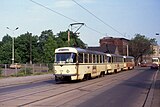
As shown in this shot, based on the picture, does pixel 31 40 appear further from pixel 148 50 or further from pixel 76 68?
pixel 76 68

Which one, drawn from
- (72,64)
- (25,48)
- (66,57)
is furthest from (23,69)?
(25,48)

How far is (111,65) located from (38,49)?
7947cm

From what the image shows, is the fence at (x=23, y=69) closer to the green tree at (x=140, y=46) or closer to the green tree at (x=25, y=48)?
the green tree at (x=25, y=48)

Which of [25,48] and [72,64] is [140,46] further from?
[72,64]

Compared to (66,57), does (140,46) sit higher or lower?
higher

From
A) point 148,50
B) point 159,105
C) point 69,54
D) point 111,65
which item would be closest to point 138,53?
point 148,50

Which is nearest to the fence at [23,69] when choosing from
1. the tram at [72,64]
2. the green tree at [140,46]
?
the tram at [72,64]

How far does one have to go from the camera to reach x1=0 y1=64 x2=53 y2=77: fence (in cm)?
3878

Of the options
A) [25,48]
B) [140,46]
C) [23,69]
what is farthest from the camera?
[140,46]

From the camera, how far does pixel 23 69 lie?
44.0 metres

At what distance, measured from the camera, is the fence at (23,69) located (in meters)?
38.8

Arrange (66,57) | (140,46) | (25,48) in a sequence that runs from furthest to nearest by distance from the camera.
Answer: (140,46) < (25,48) < (66,57)

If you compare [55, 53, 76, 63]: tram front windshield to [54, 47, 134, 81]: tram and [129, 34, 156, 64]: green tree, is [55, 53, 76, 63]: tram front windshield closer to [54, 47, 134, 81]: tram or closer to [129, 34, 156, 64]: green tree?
[54, 47, 134, 81]: tram

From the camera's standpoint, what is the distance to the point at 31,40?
125 m
